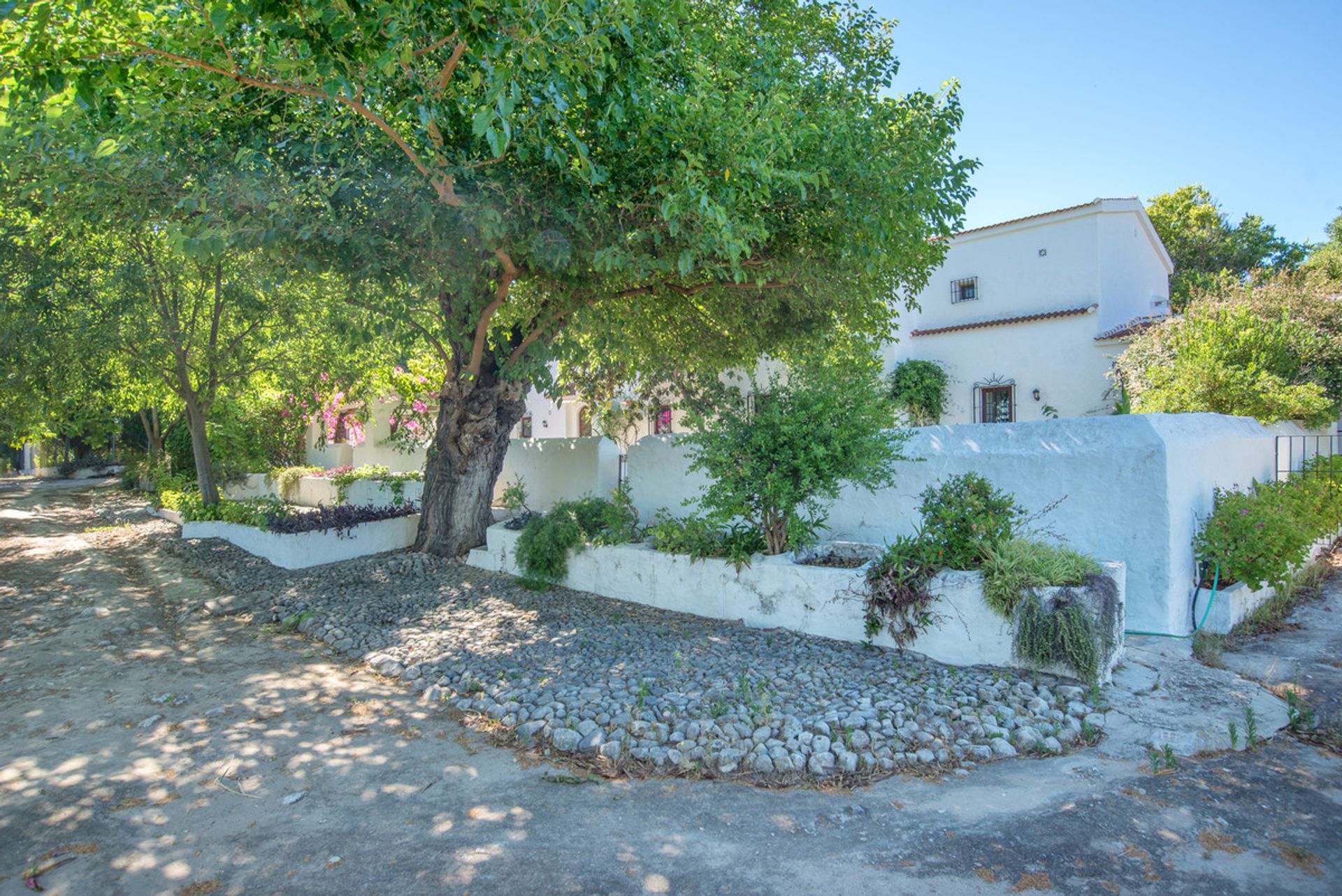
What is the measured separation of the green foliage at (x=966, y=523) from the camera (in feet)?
19.0

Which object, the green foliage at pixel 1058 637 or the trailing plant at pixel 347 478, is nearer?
the green foliage at pixel 1058 637

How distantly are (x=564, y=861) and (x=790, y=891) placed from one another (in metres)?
1.01

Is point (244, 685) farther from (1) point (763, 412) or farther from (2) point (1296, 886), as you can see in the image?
(2) point (1296, 886)

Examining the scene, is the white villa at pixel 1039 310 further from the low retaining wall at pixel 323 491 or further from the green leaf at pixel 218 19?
the green leaf at pixel 218 19

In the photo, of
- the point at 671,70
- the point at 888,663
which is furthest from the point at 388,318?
the point at 888,663

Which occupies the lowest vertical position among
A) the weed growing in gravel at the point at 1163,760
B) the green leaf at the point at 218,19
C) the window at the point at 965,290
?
the weed growing in gravel at the point at 1163,760

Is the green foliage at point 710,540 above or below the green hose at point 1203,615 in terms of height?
above

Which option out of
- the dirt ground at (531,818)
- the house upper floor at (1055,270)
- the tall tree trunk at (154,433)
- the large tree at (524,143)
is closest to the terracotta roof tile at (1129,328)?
the house upper floor at (1055,270)

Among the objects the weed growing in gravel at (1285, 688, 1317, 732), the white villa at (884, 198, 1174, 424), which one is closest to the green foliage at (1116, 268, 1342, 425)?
the white villa at (884, 198, 1174, 424)

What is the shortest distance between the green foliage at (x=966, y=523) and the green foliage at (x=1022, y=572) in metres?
0.18

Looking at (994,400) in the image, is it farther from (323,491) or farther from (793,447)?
(323,491)

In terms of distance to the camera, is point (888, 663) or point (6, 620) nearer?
point (888, 663)

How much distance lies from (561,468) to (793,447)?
571 cm

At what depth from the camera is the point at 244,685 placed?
5.88m
